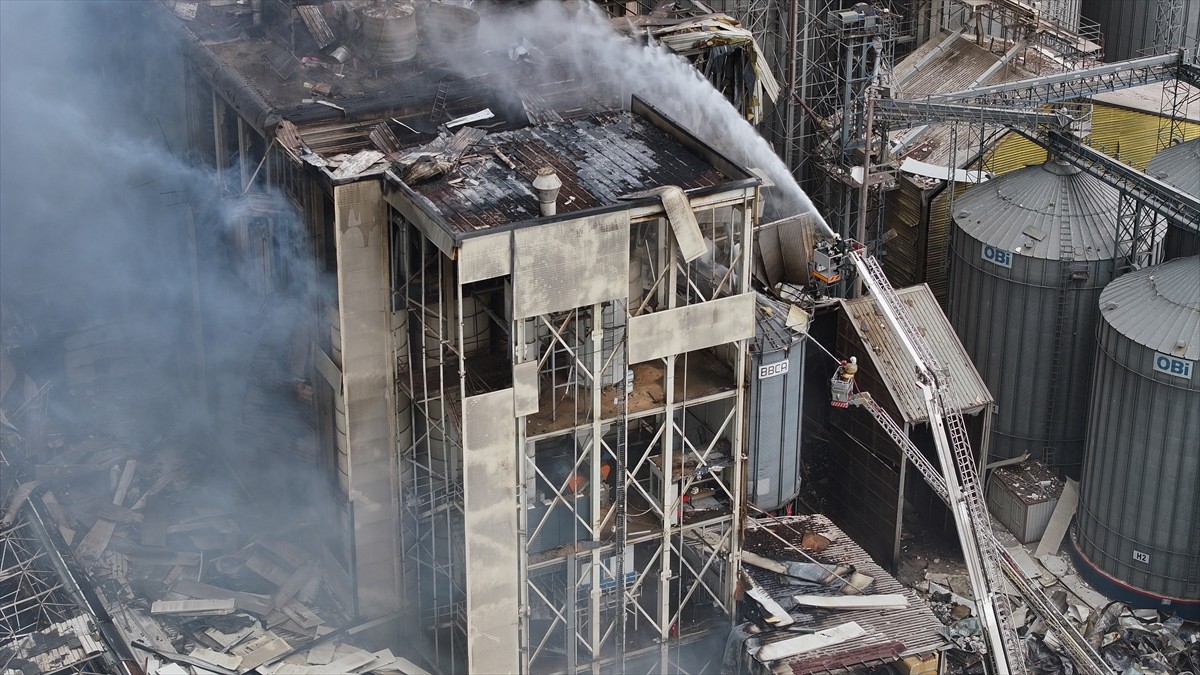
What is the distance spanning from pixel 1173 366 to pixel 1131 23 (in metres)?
20.3

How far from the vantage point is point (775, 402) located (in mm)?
45781

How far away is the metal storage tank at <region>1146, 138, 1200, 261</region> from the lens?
167 ft

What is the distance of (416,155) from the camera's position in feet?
135

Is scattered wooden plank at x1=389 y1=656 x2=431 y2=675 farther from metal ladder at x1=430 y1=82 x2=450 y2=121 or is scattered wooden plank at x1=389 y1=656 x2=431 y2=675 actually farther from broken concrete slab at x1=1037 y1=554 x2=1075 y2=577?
broken concrete slab at x1=1037 y1=554 x2=1075 y2=577

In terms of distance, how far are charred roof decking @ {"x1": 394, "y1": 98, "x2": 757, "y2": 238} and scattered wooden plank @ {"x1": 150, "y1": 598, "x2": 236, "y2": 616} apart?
10.9 meters

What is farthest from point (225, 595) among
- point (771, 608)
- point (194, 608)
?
point (771, 608)

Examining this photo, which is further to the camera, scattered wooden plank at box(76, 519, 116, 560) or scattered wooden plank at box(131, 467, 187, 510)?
scattered wooden plank at box(131, 467, 187, 510)

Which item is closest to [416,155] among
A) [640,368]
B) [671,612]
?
[640,368]

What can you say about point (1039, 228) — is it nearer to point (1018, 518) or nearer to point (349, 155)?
point (1018, 518)

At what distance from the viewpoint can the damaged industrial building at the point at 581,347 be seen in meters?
40.6

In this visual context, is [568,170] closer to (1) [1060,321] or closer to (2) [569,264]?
(2) [569,264]

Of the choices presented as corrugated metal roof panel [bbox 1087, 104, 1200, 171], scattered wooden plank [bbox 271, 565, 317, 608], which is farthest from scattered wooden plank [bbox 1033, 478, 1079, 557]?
scattered wooden plank [bbox 271, 565, 317, 608]

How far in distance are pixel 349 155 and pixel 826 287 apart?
12379mm

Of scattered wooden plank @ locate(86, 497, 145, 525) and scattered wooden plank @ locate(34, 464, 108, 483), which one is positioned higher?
scattered wooden plank @ locate(34, 464, 108, 483)
